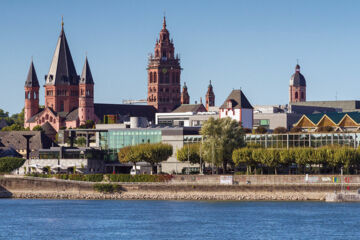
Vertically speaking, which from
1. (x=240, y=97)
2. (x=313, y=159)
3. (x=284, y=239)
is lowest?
(x=284, y=239)

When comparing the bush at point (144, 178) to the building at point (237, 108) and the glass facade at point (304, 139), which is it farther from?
the building at point (237, 108)

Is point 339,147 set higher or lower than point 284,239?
higher

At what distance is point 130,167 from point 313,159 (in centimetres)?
3655

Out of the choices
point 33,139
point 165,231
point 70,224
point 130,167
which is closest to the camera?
point 165,231

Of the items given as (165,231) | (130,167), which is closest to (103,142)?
(130,167)

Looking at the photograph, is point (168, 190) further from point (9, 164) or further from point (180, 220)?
point (9, 164)

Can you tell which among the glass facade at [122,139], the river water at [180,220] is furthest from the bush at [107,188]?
the glass facade at [122,139]

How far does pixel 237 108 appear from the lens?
16262 cm

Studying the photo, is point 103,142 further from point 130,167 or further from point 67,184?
point 67,184

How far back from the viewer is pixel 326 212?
9488 cm

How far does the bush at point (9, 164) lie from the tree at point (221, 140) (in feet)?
85.2

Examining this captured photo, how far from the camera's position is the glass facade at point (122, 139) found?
14750cm

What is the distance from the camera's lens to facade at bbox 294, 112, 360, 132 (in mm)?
144375

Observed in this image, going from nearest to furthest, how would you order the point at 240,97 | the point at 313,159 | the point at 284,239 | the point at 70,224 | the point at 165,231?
the point at 284,239
the point at 165,231
the point at 70,224
the point at 313,159
the point at 240,97
